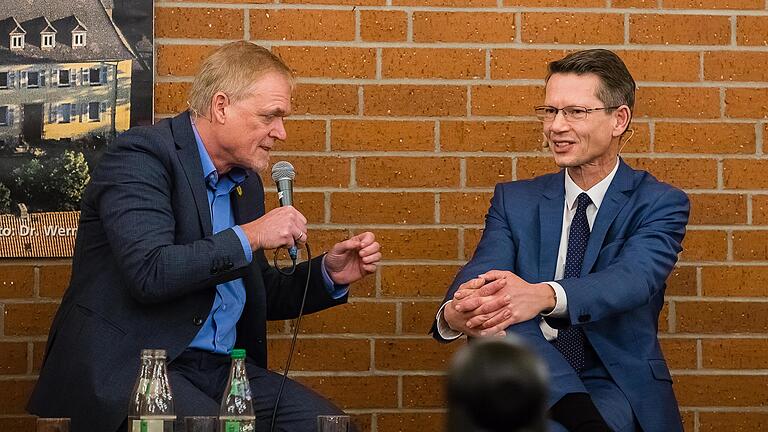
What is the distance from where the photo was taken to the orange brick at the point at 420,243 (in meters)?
3.27

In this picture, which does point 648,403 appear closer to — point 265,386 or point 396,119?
point 265,386

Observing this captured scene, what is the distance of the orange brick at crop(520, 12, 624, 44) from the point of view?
3.29 meters

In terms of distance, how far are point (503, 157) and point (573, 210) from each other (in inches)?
21.4

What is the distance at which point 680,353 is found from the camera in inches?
131

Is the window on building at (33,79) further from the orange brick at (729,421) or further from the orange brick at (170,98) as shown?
the orange brick at (729,421)

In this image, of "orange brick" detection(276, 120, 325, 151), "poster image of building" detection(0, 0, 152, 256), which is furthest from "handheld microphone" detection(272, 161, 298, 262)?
"poster image of building" detection(0, 0, 152, 256)

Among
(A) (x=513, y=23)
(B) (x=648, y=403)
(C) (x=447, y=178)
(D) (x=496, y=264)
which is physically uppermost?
Result: (A) (x=513, y=23)

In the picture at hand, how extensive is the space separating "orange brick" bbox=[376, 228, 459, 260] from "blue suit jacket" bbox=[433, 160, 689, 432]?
0.41 metres

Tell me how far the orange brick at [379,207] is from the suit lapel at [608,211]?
0.68m

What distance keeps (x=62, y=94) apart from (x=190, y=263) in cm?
111

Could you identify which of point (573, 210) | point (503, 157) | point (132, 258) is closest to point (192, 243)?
point (132, 258)

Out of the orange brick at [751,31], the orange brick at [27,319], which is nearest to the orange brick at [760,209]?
the orange brick at [751,31]

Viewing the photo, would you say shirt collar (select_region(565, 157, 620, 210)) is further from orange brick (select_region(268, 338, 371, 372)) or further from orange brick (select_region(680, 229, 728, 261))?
orange brick (select_region(268, 338, 371, 372))

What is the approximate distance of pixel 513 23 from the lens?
329cm
